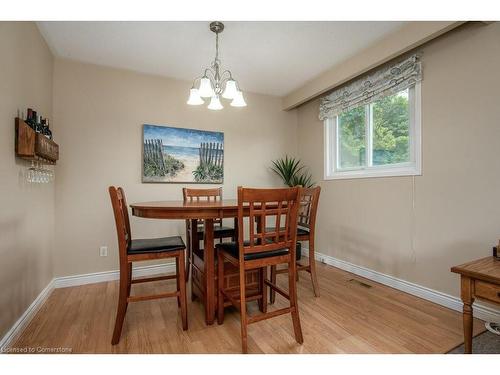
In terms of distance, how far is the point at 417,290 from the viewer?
2.27 metres

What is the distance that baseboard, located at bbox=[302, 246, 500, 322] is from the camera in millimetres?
1845

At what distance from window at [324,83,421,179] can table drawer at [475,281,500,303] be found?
1170 mm

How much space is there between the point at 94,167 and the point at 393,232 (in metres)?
3.11

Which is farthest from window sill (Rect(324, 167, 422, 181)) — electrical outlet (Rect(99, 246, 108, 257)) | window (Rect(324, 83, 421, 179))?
electrical outlet (Rect(99, 246, 108, 257))

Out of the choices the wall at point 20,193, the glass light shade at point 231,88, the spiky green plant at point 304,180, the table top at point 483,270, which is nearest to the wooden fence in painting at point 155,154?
the wall at point 20,193

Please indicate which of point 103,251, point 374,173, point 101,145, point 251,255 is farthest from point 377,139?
point 103,251

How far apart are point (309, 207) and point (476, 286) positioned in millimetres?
1279

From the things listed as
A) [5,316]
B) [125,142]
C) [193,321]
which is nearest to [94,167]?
[125,142]

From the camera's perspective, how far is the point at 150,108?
117 inches

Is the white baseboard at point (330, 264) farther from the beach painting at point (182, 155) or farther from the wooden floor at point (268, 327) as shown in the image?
the beach painting at point (182, 155)

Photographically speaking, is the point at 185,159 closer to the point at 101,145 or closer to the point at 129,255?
the point at 101,145

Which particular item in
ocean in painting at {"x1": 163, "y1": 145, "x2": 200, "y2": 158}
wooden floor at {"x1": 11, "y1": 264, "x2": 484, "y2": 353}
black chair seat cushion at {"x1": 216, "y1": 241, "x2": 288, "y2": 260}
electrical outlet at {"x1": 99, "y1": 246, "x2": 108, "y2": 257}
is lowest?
wooden floor at {"x1": 11, "y1": 264, "x2": 484, "y2": 353}

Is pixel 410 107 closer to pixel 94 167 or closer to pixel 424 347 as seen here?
pixel 424 347

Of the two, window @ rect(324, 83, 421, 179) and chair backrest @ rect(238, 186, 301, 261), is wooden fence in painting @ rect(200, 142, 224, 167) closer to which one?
window @ rect(324, 83, 421, 179)
